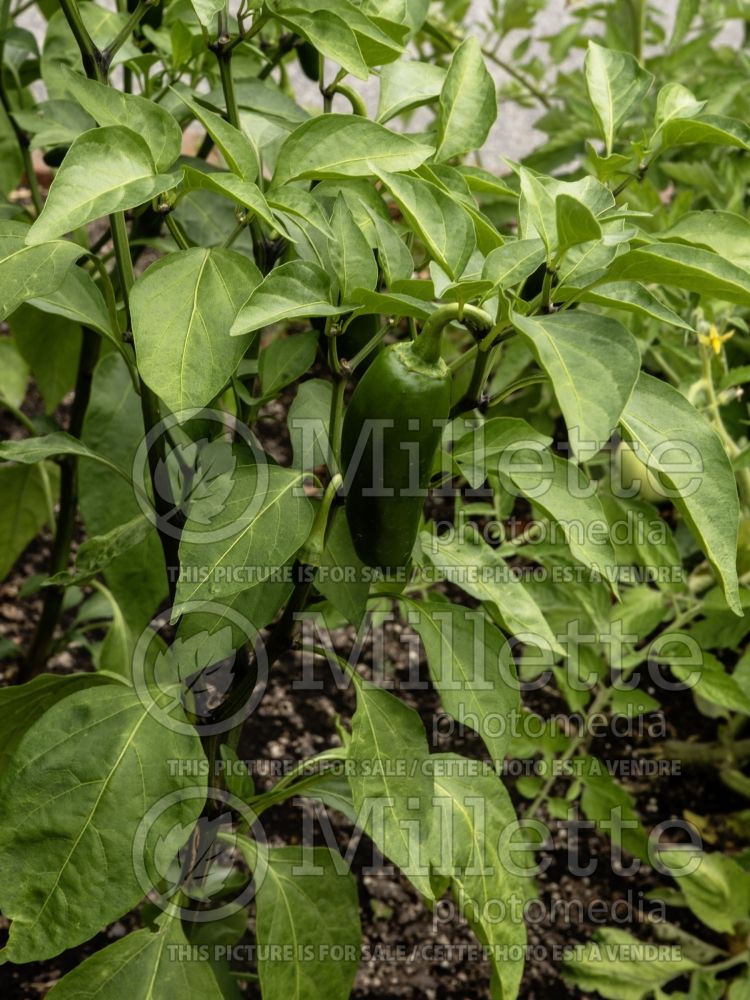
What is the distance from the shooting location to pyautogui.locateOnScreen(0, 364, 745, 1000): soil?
1.21 meters

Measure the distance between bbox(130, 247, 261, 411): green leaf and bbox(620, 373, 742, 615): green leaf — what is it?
0.71 feet

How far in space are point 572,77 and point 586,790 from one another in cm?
116

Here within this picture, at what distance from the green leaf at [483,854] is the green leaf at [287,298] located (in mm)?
369

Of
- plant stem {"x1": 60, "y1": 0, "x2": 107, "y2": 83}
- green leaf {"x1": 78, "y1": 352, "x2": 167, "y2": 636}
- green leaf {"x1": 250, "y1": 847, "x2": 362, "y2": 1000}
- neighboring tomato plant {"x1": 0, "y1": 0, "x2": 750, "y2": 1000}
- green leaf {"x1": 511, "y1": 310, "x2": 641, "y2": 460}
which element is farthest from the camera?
green leaf {"x1": 78, "y1": 352, "x2": 167, "y2": 636}

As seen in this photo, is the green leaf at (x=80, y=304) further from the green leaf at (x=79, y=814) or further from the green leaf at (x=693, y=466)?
the green leaf at (x=693, y=466)

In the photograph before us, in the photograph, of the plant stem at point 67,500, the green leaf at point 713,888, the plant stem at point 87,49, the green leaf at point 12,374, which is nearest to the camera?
the plant stem at point 87,49

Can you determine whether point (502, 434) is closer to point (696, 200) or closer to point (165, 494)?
point (165, 494)

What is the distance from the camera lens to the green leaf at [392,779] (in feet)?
2.31

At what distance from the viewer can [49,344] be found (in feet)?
3.73

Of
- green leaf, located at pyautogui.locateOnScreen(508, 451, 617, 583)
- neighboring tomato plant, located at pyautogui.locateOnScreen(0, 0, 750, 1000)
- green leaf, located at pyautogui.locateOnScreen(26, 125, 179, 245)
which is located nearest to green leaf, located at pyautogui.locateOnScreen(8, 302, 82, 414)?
neighboring tomato plant, located at pyautogui.locateOnScreen(0, 0, 750, 1000)

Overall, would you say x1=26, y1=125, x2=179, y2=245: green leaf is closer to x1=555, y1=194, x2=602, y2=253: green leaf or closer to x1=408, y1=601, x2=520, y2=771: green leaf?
x1=555, y1=194, x2=602, y2=253: green leaf

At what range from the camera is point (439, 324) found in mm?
584

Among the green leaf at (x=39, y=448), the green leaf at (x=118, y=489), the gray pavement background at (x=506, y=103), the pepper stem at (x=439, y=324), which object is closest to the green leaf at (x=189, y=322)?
the pepper stem at (x=439, y=324)

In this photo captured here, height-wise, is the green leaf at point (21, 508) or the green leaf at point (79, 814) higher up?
the green leaf at point (79, 814)
